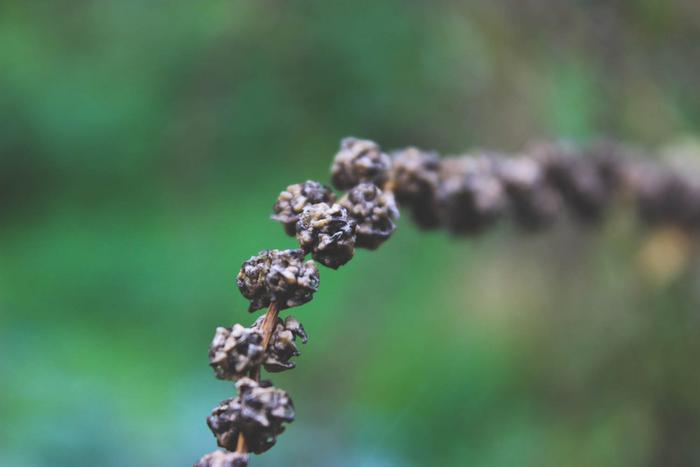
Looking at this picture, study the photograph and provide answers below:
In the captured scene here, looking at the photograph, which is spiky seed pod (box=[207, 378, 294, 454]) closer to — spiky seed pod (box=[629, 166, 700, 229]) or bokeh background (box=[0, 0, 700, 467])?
spiky seed pod (box=[629, 166, 700, 229])

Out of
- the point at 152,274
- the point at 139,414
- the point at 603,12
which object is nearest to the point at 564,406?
the point at 603,12

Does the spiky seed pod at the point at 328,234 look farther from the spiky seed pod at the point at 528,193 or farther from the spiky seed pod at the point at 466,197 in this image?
the spiky seed pod at the point at 528,193

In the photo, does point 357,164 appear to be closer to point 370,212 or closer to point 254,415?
point 370,212

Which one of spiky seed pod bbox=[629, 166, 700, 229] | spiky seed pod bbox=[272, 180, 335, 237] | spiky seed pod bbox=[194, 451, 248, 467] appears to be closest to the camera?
spiky seed pod bbox=[194, 451, 248, 467]

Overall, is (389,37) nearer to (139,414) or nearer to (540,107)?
(540,107)

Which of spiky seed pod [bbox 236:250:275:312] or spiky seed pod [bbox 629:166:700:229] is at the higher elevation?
spiky seed pod [bbox 629:166:700:229]

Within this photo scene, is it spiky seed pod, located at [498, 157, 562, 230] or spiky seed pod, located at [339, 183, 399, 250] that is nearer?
spiky seed pod, located at [339, 183, 399, 250]

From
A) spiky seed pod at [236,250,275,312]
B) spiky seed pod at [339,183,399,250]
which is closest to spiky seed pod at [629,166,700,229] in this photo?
spiky seed pod at [339,183,399,250]

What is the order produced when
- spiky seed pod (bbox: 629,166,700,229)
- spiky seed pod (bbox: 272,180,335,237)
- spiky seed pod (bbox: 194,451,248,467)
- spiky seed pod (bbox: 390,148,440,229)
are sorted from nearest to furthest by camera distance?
spiky seed pod (bbox: 194,451,248,467) → spiky seed pod (bbox: 272,180,335,237) → spiky seed pod (bbox: 390,148,440,229) → spiky seed pod (bbox: 629,166,700,229)
